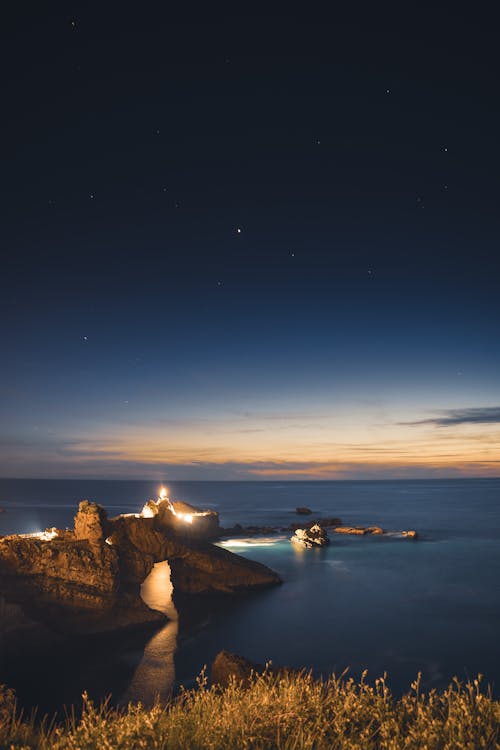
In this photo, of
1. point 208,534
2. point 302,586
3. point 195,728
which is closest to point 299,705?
point 195,728

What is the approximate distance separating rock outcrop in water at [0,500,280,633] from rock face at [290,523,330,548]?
80.0ft

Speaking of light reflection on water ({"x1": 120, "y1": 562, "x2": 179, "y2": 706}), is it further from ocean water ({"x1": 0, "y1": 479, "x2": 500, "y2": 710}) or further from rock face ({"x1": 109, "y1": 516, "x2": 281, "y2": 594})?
rock face ({"x1": 109, "y1": 516, "x2": 281, "y2": 594})

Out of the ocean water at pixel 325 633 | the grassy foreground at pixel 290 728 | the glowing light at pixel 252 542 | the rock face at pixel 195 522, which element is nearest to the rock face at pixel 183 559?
the ocean water at pixel 325 633

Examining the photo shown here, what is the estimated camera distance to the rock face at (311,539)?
5822 cm

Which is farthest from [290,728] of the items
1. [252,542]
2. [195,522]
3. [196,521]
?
[252,542]

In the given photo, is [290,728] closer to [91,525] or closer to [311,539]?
[91,525]

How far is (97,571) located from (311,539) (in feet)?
122

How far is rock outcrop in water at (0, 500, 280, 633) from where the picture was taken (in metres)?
25.4

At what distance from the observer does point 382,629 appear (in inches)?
1214

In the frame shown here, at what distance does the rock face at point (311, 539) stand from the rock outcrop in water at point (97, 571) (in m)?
24.4

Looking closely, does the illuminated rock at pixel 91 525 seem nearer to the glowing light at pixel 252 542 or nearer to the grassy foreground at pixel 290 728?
the grassy foreground at pixel 290 728

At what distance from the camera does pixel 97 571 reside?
88.9ft

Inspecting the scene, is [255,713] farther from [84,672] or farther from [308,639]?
[308,639]

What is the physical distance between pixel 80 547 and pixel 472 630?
1038 inches
